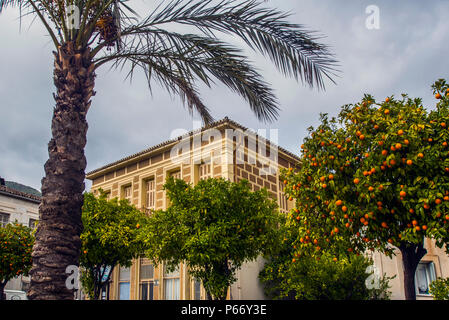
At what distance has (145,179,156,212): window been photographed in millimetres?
22211

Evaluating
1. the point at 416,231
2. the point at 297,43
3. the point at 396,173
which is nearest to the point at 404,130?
the point at 396,173

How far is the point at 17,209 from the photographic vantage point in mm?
30469

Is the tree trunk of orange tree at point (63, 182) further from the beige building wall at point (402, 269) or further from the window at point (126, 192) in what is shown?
the window at point (126, 192)

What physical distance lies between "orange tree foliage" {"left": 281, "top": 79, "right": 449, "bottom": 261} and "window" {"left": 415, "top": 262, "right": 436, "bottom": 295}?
481 inches

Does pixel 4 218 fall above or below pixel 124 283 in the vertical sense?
above

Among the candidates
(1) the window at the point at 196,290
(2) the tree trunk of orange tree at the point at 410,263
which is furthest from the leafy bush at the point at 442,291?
(1) the window at the point at 196,290

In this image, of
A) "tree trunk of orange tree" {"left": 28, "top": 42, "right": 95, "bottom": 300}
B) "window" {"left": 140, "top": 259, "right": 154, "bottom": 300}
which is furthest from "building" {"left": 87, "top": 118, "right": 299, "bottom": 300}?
"tree trunk of orange tree" {"left": 28, "top": 42, "right": 95, "bottom": 300}

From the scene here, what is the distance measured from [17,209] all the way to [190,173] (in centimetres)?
1753

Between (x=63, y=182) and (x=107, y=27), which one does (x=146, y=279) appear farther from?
(x=63, y=182)

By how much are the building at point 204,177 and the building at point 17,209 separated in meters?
10.6

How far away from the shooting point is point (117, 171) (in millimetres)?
24641

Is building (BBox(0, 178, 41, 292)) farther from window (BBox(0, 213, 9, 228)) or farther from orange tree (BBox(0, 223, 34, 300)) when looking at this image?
orange tree (BBox(0, 223, 34, 300))

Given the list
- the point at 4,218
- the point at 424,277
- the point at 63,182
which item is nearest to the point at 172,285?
the point at 424,277
